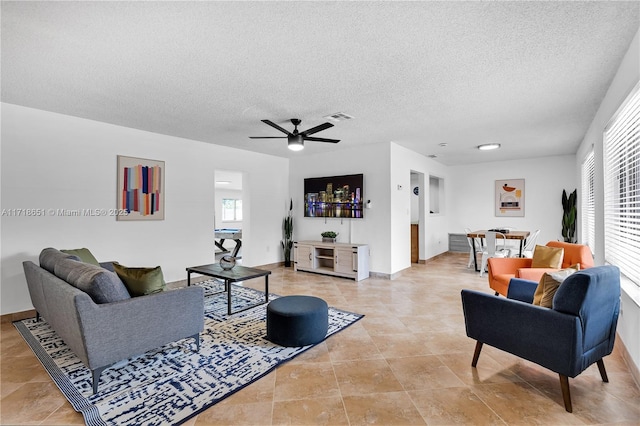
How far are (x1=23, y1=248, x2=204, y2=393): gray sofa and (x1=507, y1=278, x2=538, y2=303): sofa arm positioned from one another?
3.01 m

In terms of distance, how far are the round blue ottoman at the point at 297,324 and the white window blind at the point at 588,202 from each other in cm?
500

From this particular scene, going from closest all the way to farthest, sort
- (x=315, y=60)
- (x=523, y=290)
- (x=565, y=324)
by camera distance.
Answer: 1. (x=565, y=324)
2. (x=315, y=60)
3. (x=523, y=290)

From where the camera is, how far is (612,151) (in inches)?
129

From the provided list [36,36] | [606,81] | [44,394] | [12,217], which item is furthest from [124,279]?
[606,81]

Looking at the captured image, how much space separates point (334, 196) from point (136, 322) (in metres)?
4.52

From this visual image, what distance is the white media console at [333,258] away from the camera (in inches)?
224

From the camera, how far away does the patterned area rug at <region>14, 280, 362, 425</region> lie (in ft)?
6.56

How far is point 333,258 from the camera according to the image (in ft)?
19.8

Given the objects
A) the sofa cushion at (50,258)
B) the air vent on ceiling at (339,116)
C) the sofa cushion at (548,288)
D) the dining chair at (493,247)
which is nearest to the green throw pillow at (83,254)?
the sofa cushion at (50,258)

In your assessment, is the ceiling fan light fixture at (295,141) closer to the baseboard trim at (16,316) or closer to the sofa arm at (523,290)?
the sofa arm at (523,290)

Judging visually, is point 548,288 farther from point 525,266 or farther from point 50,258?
point 50,258

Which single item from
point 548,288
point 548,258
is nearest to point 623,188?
point 548,258

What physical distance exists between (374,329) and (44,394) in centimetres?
276

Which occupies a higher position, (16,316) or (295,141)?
(295,141)
